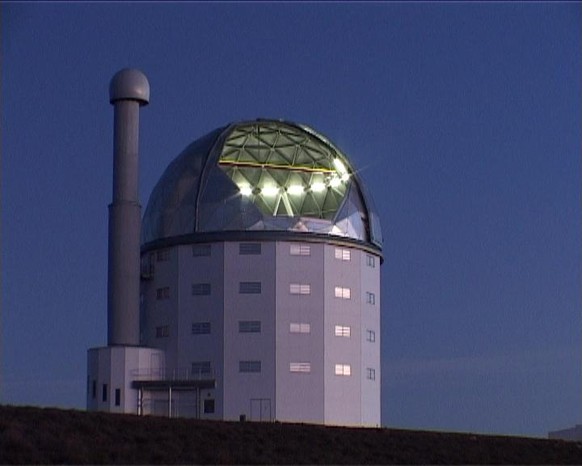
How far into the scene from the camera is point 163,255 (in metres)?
53.4

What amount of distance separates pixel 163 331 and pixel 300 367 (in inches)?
223

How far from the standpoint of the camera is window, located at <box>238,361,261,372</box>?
50812mm

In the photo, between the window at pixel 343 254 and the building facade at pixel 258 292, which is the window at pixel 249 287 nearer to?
the building facade at pixel 258 292

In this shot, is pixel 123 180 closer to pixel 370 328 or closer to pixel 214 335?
pixel 214 335

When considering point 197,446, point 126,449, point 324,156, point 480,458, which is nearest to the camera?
point 126,449

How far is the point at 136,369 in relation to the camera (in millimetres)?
50500

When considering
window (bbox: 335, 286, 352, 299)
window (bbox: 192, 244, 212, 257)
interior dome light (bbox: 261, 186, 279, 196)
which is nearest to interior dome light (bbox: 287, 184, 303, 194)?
interior dome light (bbox: 261, 186, 279, 196)

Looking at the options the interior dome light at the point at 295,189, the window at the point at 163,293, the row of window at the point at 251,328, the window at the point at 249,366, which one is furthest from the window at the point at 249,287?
the interior dome light at the point at 295,189

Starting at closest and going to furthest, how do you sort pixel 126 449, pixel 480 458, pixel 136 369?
pixel 126 449
pixel 480 458
pixel 136 369

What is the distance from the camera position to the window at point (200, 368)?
51.2m

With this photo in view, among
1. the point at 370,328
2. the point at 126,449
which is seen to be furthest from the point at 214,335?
the point at 126,449

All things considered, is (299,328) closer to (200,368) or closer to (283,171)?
(200,368)

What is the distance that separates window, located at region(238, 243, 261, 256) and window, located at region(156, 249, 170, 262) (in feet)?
10.5

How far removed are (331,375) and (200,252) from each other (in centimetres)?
683
